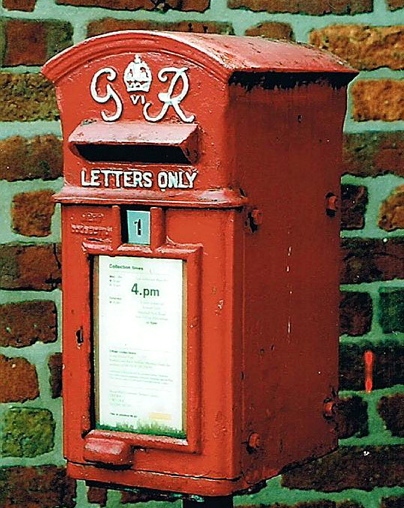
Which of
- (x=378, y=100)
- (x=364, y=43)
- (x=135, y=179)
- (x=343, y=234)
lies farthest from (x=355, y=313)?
(x=135, y=179)

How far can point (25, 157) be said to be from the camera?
3203 mm

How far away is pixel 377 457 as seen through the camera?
3363 millimetres

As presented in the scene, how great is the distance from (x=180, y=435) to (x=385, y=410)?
1003 mm

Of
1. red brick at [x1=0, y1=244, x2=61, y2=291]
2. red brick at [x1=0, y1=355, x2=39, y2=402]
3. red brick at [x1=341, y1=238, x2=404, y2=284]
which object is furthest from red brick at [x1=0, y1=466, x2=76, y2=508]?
red brick at [x1=341, y1=238, x2=404, y2=284]

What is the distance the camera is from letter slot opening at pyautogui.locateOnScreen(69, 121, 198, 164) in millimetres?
2367

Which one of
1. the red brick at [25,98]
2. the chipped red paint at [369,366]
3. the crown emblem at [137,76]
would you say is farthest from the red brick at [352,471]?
the crown emblem at [137,76]

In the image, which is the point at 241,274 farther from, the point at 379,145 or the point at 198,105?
the point at 379,145

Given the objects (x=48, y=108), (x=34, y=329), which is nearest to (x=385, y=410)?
(x=34, y=329)

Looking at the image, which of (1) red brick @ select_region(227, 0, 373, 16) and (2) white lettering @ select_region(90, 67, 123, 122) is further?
(1) red brick @ select_region(227, 0, 373, 16)

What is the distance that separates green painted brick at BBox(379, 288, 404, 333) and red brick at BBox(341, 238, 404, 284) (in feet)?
0.13

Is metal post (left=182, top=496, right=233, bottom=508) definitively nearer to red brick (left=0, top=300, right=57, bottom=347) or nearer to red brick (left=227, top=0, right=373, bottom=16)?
red brick (left=0, top=300, right=57, bottom=347)

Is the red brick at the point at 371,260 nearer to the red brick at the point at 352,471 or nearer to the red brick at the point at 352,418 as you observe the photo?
the red brick at the point at 352,418

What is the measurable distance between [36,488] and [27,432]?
151 millimetres

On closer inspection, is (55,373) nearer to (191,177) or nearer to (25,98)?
(25,98)
